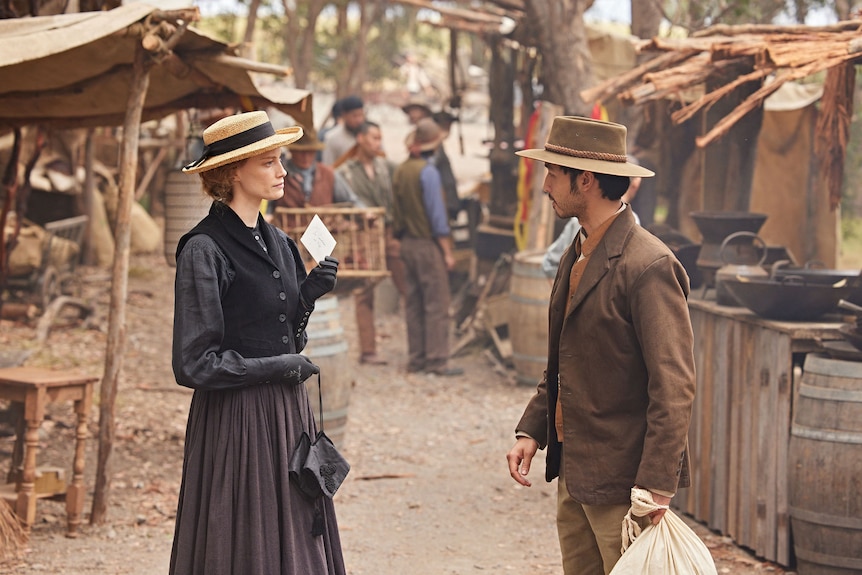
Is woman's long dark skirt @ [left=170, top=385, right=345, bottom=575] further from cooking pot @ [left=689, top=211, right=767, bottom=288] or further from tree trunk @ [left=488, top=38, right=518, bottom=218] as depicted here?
tree trunk @ [left=488, top=38, right=518, bottom=218]

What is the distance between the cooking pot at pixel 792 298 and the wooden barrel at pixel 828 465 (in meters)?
0.38

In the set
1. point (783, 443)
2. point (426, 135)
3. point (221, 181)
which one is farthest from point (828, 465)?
point (426, 135)

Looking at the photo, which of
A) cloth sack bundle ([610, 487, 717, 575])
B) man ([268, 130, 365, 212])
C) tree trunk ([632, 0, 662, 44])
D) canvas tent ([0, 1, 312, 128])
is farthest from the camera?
tree trunk ([632, 0, 662, 44])

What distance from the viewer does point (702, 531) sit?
242 inches

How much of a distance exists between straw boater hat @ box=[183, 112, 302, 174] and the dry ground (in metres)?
2.76

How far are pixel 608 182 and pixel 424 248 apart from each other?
7019 mm

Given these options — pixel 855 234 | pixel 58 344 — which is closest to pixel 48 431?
pixel 58 344

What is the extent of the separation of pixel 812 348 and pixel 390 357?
259 inches

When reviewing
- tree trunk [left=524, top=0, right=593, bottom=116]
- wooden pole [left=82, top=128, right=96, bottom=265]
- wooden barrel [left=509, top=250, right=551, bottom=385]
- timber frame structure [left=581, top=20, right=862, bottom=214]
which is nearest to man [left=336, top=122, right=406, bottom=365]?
wooden barrel [left=509, top=250, right=551, bottom=385]

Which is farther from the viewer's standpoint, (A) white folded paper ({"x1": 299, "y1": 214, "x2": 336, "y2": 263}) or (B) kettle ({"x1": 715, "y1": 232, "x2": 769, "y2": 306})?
(B) kettle ({"x1": 715, "y1": 232, "x2": 769, "y2": 306})

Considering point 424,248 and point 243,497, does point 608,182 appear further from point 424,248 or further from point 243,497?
point 424,248

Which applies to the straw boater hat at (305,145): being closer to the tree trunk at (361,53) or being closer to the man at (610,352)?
the man at (610,352)

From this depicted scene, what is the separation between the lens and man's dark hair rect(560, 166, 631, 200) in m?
3.54

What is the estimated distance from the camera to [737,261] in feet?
21.7
